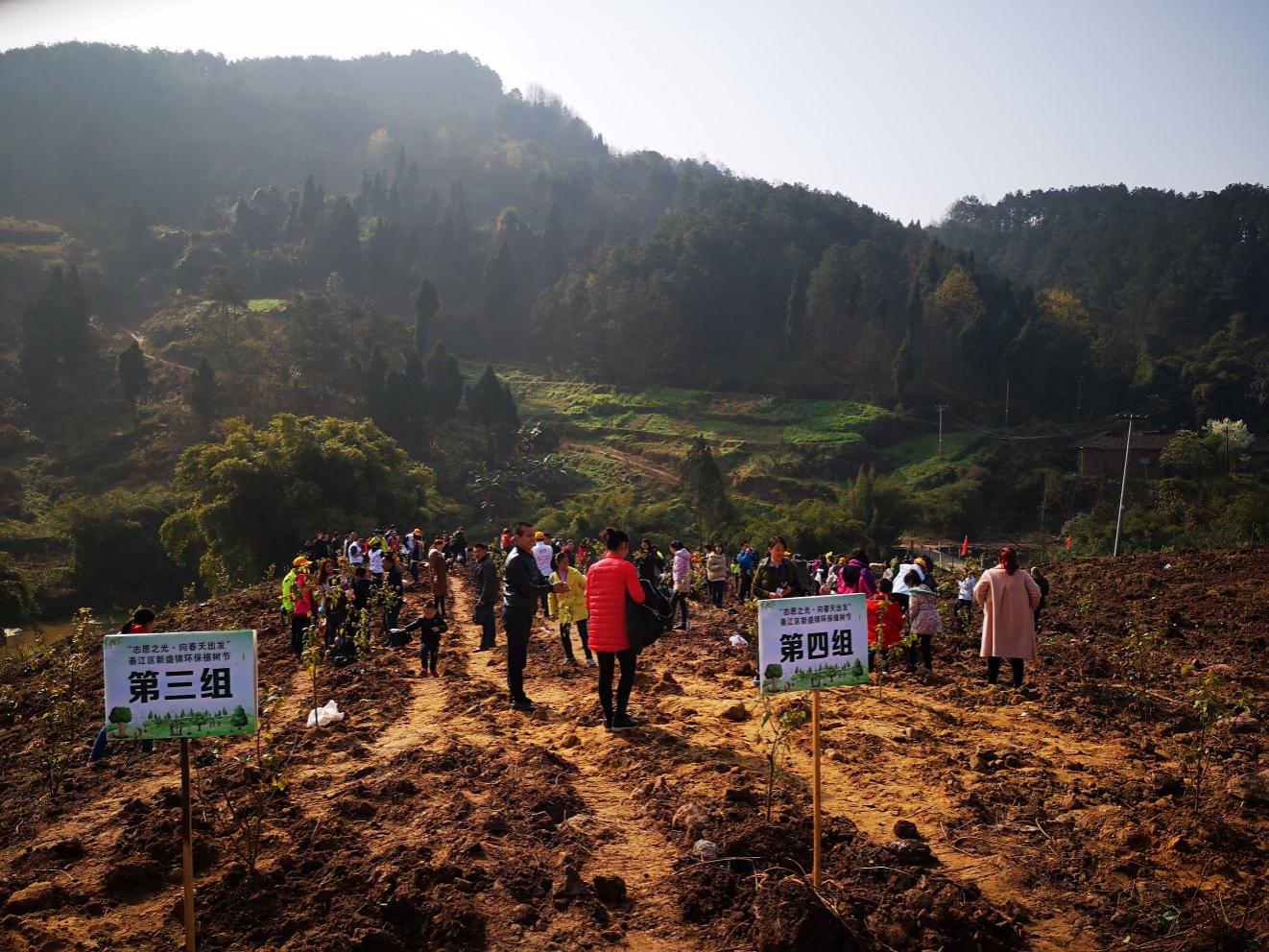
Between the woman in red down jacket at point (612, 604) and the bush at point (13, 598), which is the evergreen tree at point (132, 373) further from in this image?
the woman in red down jacket at point (612, 604)

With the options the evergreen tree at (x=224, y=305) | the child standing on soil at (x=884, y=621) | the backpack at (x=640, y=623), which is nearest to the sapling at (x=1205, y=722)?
the child standing on soil at (x=884, y=621)

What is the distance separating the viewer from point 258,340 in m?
65.8

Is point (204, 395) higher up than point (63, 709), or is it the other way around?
point (204, 395)

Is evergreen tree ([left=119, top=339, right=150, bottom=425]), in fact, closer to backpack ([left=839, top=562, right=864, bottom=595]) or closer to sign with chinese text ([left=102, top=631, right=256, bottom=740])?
backpack ([left=839, top=562, right=864, bottom=595])

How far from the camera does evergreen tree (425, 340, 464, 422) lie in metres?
59.8

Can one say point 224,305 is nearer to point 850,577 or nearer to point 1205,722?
point 850,577

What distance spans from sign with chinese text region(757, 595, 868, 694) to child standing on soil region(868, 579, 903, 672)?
5081 mm

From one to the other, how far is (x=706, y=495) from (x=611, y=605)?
37.4 meters

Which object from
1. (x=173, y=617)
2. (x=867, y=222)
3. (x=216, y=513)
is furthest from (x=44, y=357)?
(x=867, y=222)

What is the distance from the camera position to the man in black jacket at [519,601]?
8414 mm

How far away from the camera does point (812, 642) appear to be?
15.9 ft

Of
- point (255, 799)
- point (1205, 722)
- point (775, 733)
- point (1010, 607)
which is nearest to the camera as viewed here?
point (255, 799)

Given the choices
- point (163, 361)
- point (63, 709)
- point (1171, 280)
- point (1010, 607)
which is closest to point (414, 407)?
point (163, 361)

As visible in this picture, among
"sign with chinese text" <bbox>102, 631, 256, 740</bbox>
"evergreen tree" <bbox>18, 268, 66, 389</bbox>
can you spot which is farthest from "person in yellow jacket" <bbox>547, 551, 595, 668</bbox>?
"evergreen tree" <bbox>18, 268, 66, 389</bbox>
